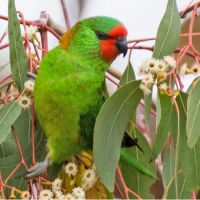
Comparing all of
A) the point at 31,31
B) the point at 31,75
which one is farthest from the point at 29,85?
the point at 31,31

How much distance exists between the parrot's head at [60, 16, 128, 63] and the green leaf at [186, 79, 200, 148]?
0.90ft

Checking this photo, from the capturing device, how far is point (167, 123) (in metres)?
1.34

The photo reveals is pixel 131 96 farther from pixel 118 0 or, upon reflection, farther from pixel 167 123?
pixel 118 0

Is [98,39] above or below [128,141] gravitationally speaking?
above

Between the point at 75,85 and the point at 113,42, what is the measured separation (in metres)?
0.14

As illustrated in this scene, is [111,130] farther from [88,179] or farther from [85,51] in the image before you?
[85,51]


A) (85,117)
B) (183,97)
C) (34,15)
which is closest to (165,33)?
(183,97)

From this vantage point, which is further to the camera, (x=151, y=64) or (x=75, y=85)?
(x=75, y=85)

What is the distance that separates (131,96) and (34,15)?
66.8 inches

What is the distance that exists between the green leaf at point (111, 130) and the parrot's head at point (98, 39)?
0.57ft

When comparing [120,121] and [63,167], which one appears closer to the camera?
[120,121]

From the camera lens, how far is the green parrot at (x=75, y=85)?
1.42 meters

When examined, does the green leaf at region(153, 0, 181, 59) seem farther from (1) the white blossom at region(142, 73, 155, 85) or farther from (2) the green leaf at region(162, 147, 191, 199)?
(2) the green leaf at region(162, 147, 191, 199)

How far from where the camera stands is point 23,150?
1.44m
